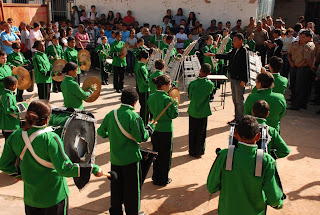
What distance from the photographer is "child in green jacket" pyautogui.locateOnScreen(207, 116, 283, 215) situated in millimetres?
2984

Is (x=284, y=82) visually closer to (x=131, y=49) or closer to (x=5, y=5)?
(x=131, y=49)

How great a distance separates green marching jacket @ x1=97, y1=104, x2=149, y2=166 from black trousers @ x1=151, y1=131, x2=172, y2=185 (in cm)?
108

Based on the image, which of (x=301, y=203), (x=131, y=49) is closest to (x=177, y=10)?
(x=131, y=49)

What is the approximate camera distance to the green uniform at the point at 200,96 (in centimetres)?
624

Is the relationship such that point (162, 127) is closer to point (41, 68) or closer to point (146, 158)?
point (146, 158)

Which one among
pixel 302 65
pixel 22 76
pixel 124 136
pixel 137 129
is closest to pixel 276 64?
pixel 137 129

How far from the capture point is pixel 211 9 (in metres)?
16.1

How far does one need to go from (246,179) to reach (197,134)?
3464mm

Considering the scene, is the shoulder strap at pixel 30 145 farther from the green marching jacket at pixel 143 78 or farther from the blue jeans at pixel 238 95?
the blue jeans at pixel 238 95

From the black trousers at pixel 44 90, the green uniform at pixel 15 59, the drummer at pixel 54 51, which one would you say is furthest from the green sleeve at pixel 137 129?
the drummer at pixel 54 51

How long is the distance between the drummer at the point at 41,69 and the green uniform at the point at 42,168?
5.58 metres

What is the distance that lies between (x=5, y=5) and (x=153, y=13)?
22.5ft

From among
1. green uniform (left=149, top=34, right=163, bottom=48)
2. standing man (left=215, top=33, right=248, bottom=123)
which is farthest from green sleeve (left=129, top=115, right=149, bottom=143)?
green uniform (left=149, top=34, right=163, bottom=48)

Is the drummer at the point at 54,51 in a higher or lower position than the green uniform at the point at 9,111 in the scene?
higher
